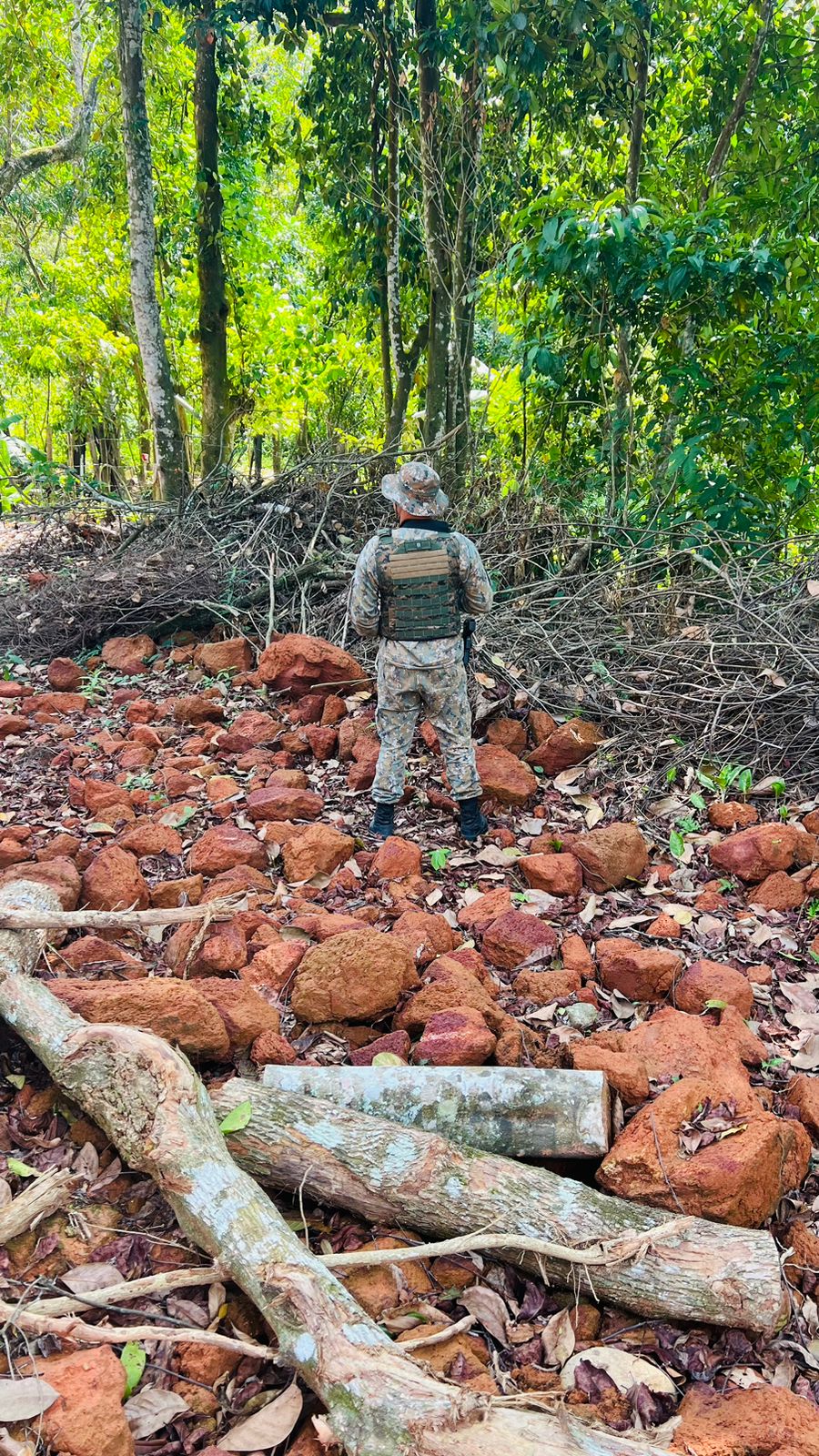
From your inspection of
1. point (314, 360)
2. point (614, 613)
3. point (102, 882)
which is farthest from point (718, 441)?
point (314, 360)

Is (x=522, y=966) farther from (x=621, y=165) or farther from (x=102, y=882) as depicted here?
(x=621, y=165)

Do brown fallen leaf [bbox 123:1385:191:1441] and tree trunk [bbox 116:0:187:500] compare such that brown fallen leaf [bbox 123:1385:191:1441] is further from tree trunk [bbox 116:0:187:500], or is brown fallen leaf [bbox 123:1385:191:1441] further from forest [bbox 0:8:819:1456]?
tree trunk [bbox 116:0:187:500]

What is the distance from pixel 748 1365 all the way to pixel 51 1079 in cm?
199

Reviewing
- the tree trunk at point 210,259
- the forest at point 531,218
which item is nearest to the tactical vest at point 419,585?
the forest at point 531,218

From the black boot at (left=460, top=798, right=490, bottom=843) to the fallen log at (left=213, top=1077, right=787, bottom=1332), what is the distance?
2.43 meters

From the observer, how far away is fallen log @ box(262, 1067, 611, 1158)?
254 cm

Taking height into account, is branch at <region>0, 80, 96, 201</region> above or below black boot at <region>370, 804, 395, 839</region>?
above

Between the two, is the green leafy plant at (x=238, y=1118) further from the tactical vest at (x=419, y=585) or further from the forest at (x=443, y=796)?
the tactical vest at (x=419, y=585)

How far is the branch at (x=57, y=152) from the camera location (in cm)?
1177

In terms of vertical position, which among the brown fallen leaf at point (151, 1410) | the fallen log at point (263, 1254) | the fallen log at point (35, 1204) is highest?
the fallen log at point (263, 1254)

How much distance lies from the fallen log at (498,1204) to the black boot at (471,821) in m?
2.43

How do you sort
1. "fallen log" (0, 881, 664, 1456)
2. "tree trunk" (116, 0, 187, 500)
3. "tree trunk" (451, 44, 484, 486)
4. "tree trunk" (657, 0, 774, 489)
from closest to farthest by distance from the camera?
"fallen log" (0, 881, 664, 1456) < "tree trunk" (657, 0, 774, 489) < "tree trunk" (451, 44, 484, 486) < "tree trunk" (116, 0, 187, 500)

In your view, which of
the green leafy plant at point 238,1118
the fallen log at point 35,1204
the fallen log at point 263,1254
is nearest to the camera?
the fallen log at point 263,1254

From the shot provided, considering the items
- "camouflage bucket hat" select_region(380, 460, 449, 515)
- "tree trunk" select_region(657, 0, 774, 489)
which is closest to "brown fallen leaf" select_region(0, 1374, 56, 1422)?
"camouflage bucket hat" select_region(380, 460, 449, 515)
